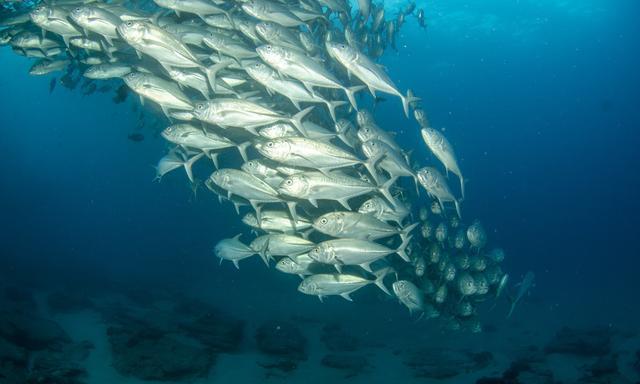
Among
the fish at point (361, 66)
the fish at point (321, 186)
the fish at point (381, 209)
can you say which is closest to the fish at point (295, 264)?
the fish at point (381, 209)

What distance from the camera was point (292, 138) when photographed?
5473 mm

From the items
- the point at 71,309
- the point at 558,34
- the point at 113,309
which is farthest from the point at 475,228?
the point at 558,34

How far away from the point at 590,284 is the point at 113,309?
3720 centimetres

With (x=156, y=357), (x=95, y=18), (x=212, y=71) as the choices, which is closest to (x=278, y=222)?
(x=212, y=71)

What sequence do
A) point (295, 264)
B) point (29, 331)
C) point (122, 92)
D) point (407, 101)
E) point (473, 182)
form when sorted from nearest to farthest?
point (407, 101) < point (295, 264) < point (122, 92) < point (29, 331) < point (473, 182)

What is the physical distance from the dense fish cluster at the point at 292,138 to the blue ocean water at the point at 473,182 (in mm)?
1830

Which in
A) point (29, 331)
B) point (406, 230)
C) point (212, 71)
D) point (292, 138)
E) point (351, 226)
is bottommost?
point (29, 331)

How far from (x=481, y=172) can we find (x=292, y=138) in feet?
274

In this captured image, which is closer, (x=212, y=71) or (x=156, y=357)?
(x=212, y=71)

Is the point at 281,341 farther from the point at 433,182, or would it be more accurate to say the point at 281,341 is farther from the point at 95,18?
the point at 95,18

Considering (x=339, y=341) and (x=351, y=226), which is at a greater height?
(x=351, y=226)

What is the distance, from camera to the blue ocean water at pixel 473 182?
21.9 metres

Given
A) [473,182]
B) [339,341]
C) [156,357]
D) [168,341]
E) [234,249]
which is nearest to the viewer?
[234,249]

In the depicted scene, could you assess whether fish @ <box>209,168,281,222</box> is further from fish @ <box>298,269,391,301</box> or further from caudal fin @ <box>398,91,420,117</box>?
caudal fin @ <box>398,91,420,117</box>
